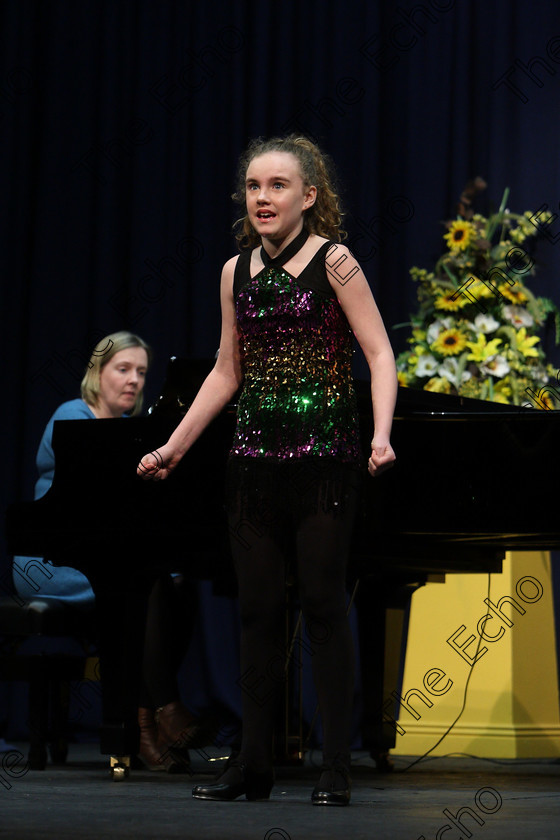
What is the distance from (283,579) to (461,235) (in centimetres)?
235

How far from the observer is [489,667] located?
4.45 m

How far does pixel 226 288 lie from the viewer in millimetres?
2639

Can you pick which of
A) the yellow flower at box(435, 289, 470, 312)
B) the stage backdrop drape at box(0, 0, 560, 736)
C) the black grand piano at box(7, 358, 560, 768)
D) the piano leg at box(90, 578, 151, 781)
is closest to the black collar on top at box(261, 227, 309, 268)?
the black grand piano at box(7, 358, 560, 768)

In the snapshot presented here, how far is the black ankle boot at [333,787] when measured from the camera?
8.04 ft

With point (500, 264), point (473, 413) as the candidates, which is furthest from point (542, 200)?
Result: point (473, 413)

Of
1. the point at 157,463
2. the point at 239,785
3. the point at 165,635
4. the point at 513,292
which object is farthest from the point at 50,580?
the point at 513,292

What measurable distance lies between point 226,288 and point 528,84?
2.89 meters

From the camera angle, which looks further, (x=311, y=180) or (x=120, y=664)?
(x=120, y=664)

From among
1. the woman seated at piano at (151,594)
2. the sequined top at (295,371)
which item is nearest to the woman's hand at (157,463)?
the sequined top at (295,371)

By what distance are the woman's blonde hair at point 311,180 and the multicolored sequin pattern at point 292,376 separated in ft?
0.54

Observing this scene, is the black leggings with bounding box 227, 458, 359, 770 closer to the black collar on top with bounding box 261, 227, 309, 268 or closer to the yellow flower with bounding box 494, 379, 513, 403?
the black collar on top with bounding box 261, 227, 309, 268

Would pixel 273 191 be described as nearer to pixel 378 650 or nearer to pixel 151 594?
pixel 151 594

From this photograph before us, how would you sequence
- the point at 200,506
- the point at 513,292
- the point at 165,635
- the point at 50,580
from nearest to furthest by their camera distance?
the point at 200,506
the point at 165,635
the point at 50,580
the point at 513,292

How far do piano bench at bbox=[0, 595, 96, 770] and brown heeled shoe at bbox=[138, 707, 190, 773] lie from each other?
12.3 inches
